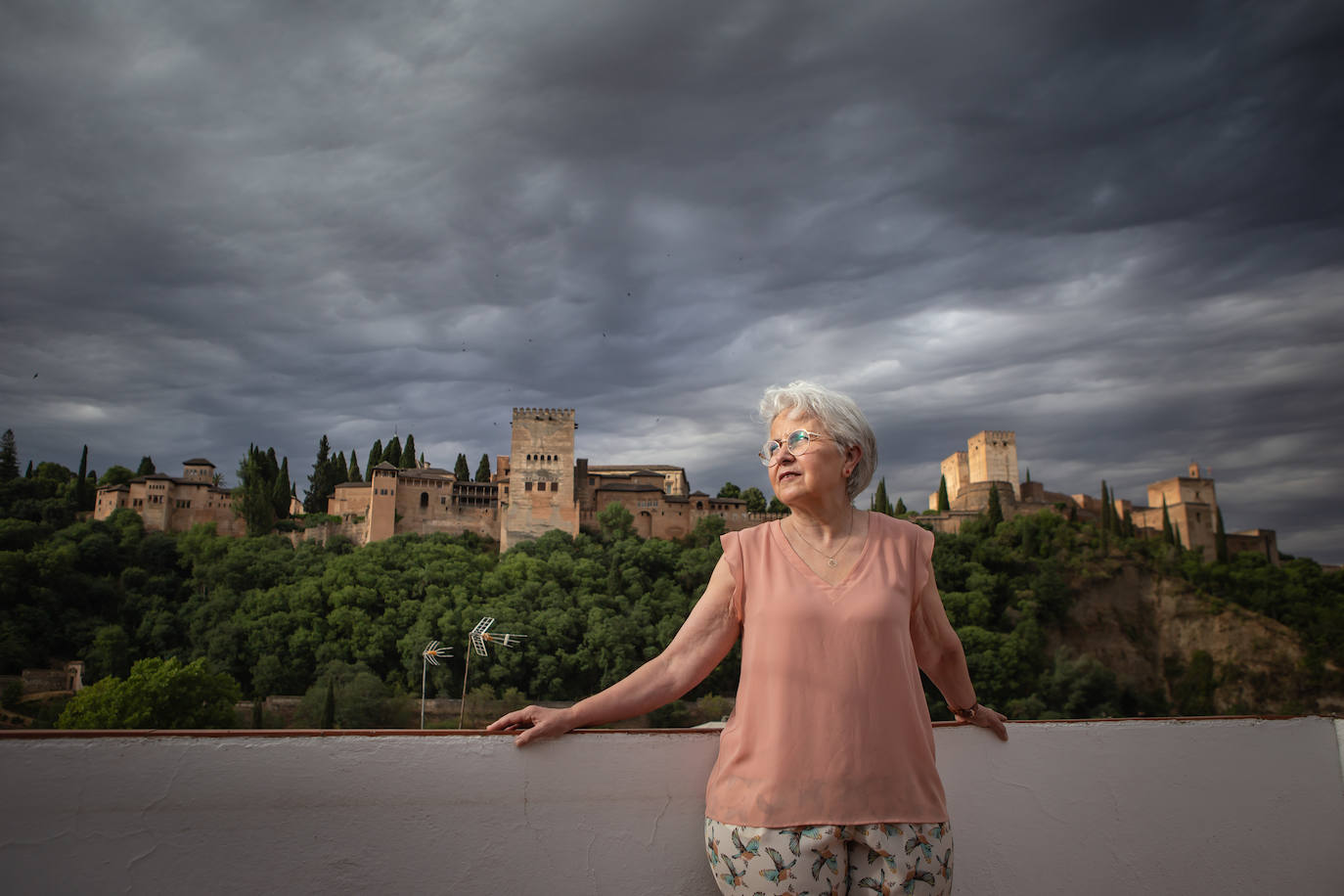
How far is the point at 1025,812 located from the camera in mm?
2254

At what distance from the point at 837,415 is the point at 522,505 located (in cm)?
3609

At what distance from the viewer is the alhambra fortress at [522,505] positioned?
118 feet

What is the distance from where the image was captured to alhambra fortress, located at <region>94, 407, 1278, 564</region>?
36.0 meters

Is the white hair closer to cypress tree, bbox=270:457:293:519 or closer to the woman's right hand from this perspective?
the woman's right hand

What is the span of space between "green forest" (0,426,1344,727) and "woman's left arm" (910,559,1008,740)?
2547 centimetres

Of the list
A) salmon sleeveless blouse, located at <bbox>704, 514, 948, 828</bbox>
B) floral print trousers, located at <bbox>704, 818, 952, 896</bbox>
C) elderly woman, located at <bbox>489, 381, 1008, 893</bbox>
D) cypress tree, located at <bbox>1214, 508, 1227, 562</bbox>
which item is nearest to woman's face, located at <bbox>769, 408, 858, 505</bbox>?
elderly woman, located at <bbox>489, 381, 1008, 893</bbox>

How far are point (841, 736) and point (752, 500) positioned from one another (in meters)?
38.6

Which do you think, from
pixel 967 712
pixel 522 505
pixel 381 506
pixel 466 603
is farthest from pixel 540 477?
pixel 967 712

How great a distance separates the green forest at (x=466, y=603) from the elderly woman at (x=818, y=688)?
2577cm

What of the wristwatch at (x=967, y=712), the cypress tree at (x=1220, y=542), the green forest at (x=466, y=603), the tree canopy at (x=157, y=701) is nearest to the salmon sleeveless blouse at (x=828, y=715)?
the wristwatch at (x=967, y=712)

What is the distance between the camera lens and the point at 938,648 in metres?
1.96

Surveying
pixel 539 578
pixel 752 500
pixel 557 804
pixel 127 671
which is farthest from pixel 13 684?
pixel 557 804

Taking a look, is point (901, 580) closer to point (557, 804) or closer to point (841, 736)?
point (841, 736)

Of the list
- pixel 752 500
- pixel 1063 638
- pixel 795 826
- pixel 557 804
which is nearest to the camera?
pixel 795 826
